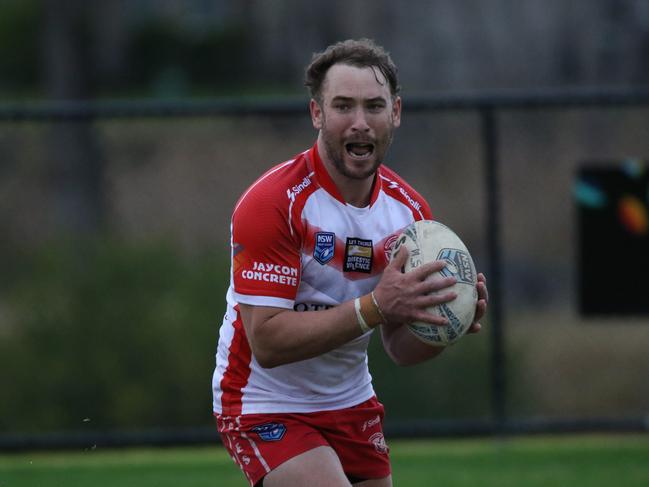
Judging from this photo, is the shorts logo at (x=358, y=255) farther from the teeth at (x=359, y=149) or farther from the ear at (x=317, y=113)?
the ear at (x=317, y=113)

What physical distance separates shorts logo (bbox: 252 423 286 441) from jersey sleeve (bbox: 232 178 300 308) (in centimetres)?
55

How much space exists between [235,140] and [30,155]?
200 centimetres

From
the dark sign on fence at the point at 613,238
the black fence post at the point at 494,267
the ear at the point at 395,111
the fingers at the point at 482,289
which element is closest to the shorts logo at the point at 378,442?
the fingers at the point at 482,289

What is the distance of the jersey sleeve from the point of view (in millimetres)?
4672

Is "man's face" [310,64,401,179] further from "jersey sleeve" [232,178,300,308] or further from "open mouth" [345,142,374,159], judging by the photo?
"jersey sleeve" [232,178,300,308]

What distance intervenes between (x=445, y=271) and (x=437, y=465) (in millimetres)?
4126

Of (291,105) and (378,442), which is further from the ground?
(291,105)

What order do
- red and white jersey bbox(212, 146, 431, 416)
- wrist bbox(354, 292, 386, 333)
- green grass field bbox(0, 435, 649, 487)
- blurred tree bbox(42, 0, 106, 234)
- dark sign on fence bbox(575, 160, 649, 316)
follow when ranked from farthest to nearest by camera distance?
blurred tree bbox(42, 0, 106, 234) < dark sign on fence bbox(575, 160, 649, 316) < green grass field bbox(0, 435, 649, 487) < red and white jersey bbox(212, 146, 431, 416) < wrist bbox(354, 292, 386, 333)

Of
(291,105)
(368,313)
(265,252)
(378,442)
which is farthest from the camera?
(291,105)

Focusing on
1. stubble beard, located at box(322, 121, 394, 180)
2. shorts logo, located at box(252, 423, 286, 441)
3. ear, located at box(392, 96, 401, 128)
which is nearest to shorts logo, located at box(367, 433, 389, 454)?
shorts logo, located at box(252, 423, 286, 441)

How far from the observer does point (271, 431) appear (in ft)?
16.2

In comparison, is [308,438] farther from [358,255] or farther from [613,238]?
[613,238]

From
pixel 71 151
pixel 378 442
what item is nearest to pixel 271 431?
pixel 378 442

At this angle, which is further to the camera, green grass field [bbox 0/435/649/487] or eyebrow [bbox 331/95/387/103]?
green grass field [bbox 0/435/649/487]
